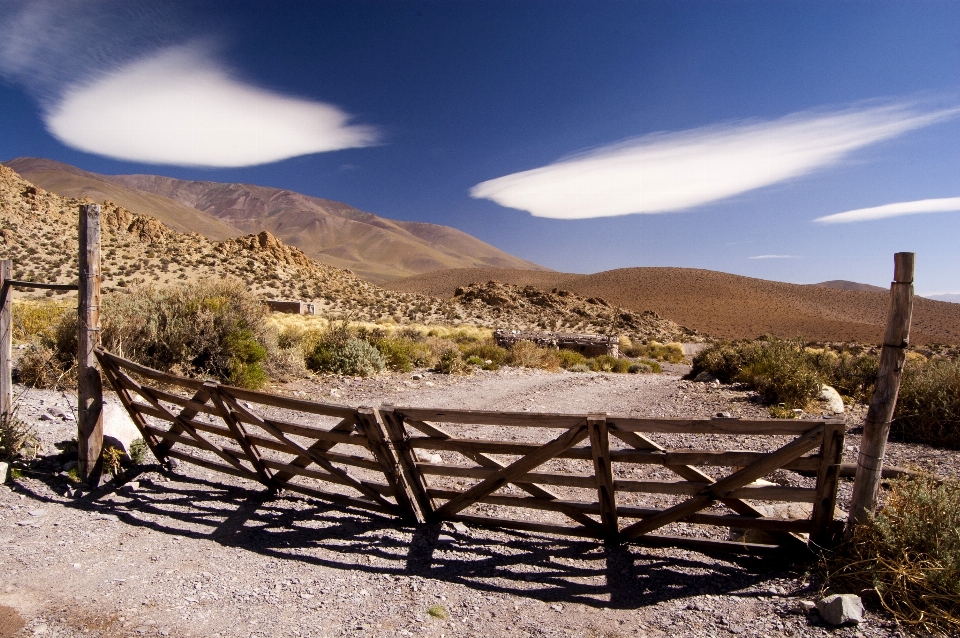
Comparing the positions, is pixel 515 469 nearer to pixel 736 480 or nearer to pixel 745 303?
pixel 736 480

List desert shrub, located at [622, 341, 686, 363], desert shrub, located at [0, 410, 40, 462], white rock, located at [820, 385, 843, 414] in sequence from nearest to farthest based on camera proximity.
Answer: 1. desert shrub, located at [0, 410, 40, 462]
2. white rock, located at [820, 385, 843, 414]
3. desert shrub, located at [622, 341, 686, 363]

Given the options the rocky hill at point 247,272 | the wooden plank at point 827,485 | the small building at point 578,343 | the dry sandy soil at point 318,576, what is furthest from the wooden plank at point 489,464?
the rocky hill at point 247,272

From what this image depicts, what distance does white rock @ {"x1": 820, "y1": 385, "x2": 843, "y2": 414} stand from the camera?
1054cm

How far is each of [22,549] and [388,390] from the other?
8.04m

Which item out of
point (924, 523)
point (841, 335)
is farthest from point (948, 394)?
point (841, 335)

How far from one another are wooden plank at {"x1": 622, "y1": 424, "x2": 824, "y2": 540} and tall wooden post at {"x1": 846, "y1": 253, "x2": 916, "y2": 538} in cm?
44

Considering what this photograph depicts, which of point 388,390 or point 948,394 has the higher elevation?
point 948,394

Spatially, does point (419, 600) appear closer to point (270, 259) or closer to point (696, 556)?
point (696, 556)

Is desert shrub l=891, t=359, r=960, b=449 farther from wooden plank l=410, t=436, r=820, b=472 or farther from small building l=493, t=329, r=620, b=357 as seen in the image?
small building l=493, t=329, r=620, b=357

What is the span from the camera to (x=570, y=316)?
50156 millimetres

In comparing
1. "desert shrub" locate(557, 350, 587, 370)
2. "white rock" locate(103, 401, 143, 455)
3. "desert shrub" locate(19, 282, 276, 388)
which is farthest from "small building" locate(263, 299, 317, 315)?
"white rock" locate(103, 401, 143, 455)

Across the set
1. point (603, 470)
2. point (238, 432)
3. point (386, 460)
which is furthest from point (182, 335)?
point (603, 470)

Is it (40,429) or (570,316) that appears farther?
(570,316)

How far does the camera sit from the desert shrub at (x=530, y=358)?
742 inches
